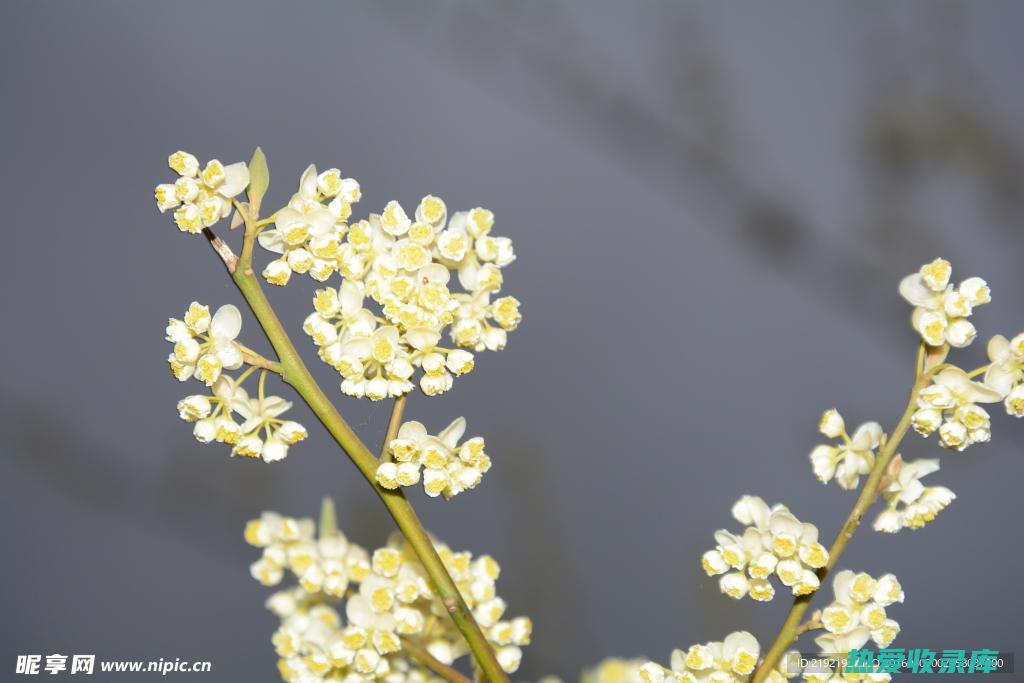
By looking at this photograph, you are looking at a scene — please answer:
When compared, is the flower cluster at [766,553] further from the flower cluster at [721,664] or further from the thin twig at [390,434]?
the thin twig at [390,434]

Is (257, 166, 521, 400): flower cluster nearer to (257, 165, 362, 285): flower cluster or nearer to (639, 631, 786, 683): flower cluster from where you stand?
(257, 165, 362, 285): flower cluster

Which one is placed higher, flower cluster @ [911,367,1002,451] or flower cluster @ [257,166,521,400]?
flower cluster @ [257,166,521,400]

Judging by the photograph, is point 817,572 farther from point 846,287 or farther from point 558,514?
point 846,287

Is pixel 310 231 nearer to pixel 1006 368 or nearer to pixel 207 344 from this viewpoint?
pixel 207 344

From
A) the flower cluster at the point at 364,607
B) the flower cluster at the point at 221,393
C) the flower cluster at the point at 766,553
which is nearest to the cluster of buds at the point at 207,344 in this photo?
the flower cluster at the point at 221,393

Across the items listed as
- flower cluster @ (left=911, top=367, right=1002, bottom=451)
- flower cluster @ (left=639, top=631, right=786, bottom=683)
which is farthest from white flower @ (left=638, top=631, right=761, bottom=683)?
flower cluster @ (left=911, top=367, right=1002, bottom=451)

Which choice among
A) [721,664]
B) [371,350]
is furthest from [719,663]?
[371,350]
